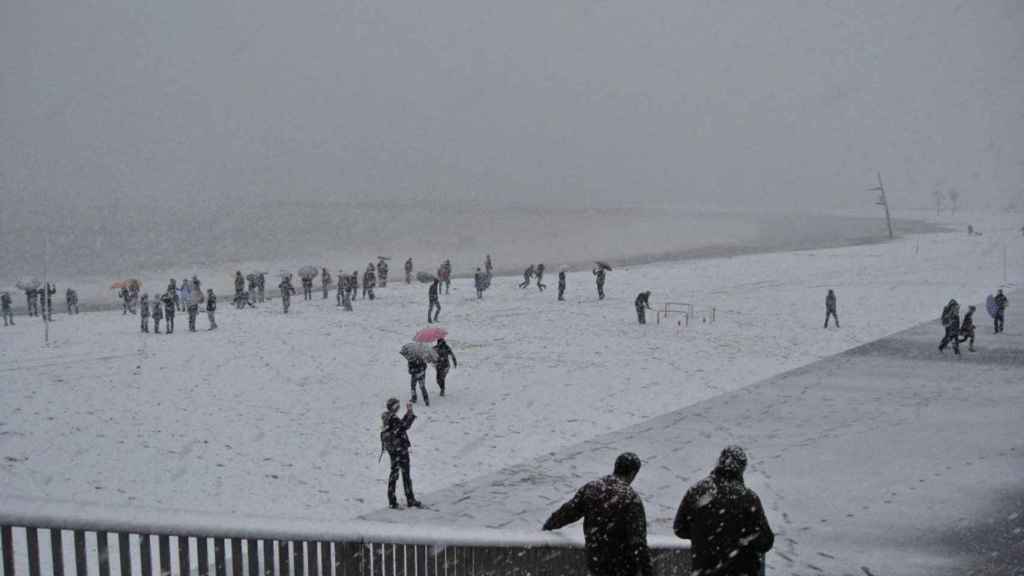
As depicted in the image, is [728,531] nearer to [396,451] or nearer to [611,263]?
[396,451]

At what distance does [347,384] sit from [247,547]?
49.8 feet

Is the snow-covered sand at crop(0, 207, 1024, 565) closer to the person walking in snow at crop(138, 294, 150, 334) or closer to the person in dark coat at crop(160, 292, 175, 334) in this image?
the person walking in snow at crop(138, 294, 150, 334)

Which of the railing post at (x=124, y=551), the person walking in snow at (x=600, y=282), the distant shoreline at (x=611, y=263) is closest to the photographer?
the railing post at (x=124, y=551)

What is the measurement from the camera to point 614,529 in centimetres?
455

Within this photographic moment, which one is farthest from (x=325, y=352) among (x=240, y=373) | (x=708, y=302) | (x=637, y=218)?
(x=637, y=218)

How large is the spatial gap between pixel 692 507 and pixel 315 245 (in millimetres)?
80211

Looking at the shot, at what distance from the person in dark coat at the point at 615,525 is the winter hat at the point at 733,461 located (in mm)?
519

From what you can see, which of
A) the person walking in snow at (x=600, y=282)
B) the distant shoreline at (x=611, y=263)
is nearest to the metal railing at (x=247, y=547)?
the person walking in snow at (x=600, y=282)

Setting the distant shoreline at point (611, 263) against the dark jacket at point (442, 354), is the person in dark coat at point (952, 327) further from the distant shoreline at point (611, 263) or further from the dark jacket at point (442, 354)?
the distant shoreline at point (611, 263)

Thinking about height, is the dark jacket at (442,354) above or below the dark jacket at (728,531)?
below

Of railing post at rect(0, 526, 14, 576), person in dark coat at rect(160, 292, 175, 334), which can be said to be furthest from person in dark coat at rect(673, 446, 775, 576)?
person in dark coat at rect(160, 292, 175, 334)

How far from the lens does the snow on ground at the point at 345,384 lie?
12.5 metres

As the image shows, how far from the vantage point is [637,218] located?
439ft

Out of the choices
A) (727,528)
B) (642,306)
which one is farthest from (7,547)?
(642,306)
